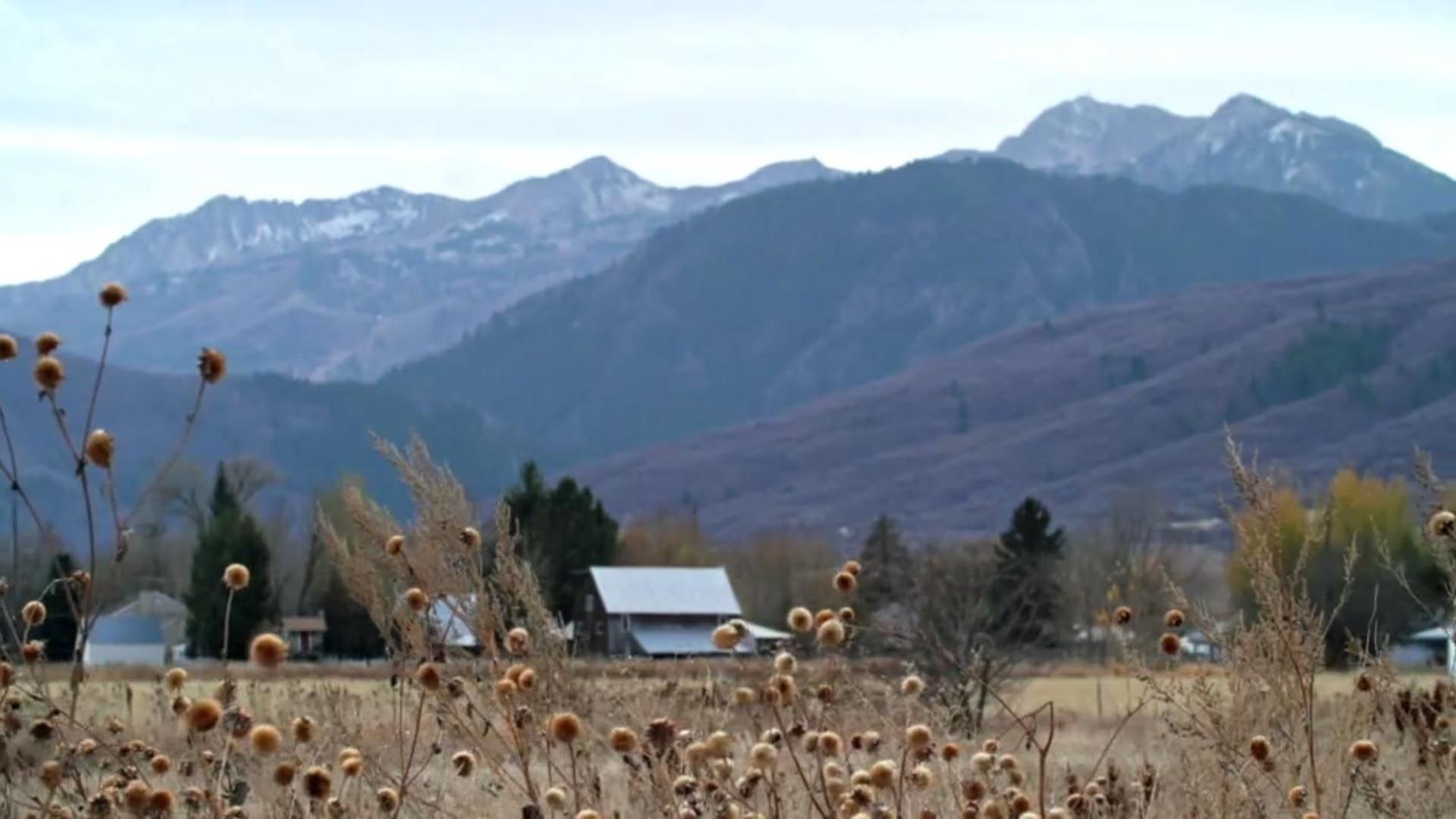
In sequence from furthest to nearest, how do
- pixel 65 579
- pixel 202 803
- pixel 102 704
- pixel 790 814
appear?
1. pixel 102 704
2. pixel 790 814
3. pixel 202 803
4. pixel 65 579

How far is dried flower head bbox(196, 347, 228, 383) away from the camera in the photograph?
4723mm

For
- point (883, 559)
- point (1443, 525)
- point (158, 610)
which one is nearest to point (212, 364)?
point (1443, 525)

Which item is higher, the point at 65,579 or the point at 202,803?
the point at 65,579

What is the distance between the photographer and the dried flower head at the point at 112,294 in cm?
518

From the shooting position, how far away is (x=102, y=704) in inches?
814

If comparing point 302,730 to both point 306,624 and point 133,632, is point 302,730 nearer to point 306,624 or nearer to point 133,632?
point 306,624

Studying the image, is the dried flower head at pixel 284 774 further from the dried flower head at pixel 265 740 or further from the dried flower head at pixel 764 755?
the dried flower head at pixel 764 755

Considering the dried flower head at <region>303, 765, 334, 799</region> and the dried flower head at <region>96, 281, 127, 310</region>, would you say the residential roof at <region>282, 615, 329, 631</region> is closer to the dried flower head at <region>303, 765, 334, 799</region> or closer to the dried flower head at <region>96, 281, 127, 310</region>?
the dried flower head at <region>96, 281, 127, 310</region>

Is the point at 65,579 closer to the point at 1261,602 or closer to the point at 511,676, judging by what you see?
the point at 511,676

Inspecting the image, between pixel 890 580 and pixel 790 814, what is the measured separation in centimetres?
5125

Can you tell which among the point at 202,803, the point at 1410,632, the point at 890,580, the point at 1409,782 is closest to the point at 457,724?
the point at 202,803

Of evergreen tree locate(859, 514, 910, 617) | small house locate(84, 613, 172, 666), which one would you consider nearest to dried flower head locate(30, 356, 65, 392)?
evergreen tree locate(859, 514, 910, 617)

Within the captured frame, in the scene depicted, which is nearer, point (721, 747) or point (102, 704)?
point (721, 747)

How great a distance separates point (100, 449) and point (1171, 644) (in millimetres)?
2870
